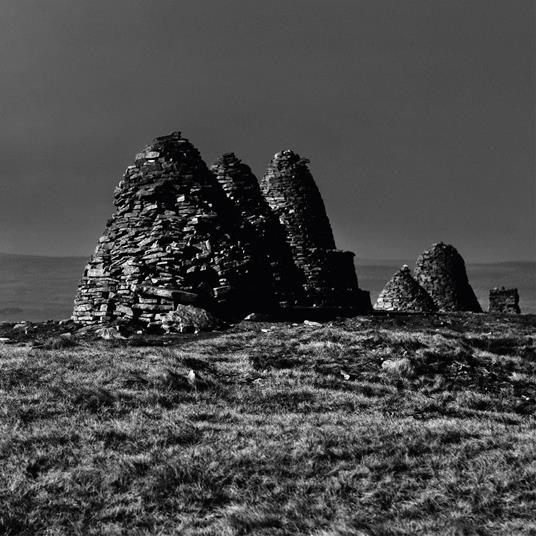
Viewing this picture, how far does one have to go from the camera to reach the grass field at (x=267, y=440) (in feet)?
21.4

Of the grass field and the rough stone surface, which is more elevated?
the rough stone surface

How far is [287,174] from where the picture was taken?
109 ft

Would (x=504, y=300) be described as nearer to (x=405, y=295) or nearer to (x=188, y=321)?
(x=405, y=295)

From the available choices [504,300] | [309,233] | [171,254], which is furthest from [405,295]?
[171,254]

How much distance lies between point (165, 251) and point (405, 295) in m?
20.1

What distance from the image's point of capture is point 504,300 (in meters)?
40.6

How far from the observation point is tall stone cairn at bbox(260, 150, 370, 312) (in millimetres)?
31453

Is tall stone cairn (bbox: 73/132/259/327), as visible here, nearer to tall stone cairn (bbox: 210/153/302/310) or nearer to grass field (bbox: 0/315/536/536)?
tall stone cairn (bbox: 210/153/302/310)

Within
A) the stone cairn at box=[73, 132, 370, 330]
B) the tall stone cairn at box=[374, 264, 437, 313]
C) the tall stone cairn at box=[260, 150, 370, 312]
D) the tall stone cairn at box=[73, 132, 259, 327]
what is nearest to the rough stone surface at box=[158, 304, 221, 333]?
the stone cairn at box=[73, 132, 370, 330]

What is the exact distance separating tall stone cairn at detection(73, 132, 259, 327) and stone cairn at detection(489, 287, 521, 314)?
82.5ft

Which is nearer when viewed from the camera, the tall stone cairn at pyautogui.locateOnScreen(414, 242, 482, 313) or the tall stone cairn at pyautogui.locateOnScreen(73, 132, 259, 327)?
the tall stone cairn at pyautogui.locateOnScreen(73, 132, 259, 327)

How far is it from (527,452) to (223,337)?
10.2 m

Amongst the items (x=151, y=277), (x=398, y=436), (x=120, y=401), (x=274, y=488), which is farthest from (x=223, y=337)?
(x=274, y=488)

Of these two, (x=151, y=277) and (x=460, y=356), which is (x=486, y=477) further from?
(x=151, y=277)
